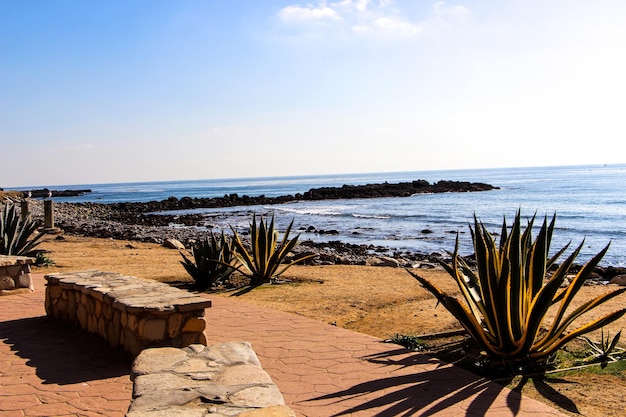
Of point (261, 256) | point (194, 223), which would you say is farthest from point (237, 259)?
point (194, 223)

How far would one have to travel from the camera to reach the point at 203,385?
310 centimetres

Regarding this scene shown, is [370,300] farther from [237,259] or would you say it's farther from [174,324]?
[174,324]

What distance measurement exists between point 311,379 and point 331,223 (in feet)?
88.0

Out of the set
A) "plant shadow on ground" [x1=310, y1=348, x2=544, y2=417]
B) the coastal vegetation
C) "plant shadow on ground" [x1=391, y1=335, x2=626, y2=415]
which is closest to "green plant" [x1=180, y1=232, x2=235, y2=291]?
the coastal vegetation

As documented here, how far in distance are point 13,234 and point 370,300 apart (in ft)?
21.5

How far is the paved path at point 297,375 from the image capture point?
376 centimetres

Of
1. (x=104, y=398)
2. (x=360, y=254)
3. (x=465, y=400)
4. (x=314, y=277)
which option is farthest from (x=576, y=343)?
(x=360, y=254)

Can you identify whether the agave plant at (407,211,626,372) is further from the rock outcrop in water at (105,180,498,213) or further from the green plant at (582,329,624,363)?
the rock outcrop in water at (105,180,498,213)

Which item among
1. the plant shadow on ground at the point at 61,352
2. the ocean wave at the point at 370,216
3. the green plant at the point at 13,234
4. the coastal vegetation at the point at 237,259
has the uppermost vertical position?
the green plant at the point at 13,234

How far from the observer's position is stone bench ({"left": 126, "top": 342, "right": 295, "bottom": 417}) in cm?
270

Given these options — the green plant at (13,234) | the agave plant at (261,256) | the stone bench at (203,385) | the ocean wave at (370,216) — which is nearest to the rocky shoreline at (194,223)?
the agave plant at (261,256)

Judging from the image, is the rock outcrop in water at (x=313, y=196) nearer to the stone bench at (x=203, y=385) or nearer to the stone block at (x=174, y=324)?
the stone block at (x=174, y=324)

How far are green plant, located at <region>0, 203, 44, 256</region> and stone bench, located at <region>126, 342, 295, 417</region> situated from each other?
733cm

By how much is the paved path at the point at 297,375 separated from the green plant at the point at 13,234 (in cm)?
409
